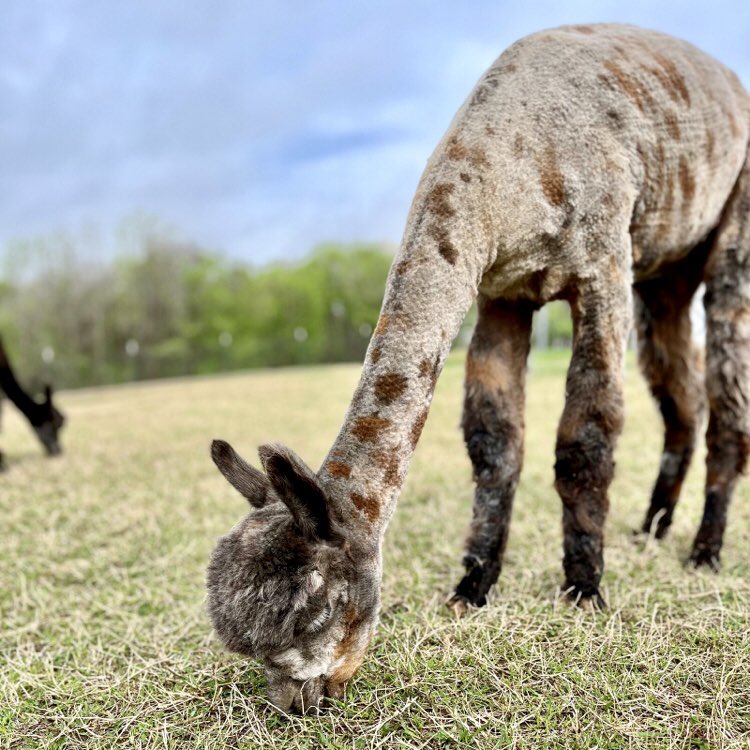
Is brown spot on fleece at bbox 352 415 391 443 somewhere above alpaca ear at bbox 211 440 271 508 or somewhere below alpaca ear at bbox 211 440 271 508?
above

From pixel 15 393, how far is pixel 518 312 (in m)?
6.52

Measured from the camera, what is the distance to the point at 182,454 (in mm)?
8445

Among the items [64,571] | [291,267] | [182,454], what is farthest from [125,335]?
[64,571]

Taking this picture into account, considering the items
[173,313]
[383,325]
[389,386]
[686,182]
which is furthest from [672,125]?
[173,313]

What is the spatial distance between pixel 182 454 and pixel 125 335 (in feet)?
86.2

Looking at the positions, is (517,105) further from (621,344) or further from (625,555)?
(625,555)

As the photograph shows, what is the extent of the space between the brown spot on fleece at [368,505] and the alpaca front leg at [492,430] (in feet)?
3.61

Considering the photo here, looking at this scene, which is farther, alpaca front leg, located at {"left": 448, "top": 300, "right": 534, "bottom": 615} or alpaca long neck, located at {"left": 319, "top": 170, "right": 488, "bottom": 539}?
alpaca front leg, located at {"left": 448, "top": 300, "right": 534, "bottom": 615}

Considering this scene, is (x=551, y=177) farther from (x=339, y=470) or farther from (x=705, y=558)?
(x=705, y=558)

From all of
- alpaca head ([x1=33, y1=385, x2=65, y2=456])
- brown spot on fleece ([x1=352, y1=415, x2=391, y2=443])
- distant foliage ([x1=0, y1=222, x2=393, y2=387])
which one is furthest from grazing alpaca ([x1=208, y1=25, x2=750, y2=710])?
distant foliage ([x1=0, y1=222, x2=393, y2=387])

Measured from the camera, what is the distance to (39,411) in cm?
813

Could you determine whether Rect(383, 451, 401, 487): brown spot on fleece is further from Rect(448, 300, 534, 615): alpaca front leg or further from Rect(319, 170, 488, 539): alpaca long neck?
Rect(448, 300, 534, 615): alpaca front leg

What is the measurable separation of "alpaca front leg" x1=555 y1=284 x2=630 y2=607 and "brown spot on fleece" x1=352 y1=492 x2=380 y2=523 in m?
1.23

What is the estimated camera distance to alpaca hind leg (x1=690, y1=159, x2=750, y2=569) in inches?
153
